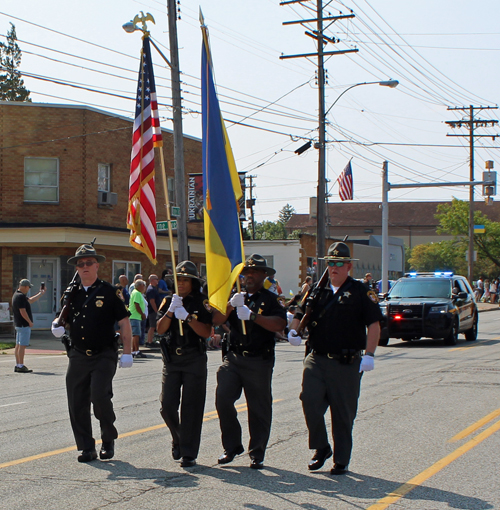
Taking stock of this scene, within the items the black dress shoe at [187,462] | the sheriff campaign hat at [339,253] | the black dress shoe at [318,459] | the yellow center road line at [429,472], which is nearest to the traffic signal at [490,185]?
the yellow center road line at [429,472]

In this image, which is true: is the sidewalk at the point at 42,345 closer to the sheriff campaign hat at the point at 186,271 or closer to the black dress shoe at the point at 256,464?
the sheriff campaign hat at the point at 186,271

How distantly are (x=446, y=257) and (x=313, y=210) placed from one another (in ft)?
52.6

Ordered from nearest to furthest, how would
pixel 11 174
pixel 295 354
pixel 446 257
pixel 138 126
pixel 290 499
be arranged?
pixel 290 499 < pixel 138 126 < pixel 295 354 < pixel 11 174 < pixel 446 257

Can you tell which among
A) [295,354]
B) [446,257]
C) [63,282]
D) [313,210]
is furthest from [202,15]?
Answer: [446,257]

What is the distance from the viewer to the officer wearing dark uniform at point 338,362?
6281 millimetres

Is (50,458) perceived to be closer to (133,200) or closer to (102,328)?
(102,328)

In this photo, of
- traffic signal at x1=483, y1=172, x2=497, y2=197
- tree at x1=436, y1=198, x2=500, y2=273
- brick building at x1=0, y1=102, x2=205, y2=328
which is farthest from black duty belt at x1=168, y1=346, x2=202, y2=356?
tree at x1=436, y1=198, x2=500, y2=273

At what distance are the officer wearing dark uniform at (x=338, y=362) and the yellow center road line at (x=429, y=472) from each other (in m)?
0.59

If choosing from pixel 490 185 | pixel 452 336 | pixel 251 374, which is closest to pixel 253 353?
pixel 251 374

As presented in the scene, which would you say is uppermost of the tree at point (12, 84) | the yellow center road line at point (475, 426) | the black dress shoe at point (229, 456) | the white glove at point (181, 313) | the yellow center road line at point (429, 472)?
the tree at point (12, 84)

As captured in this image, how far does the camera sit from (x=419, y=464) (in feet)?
21.8

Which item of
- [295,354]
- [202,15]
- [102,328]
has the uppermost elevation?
[202,15]

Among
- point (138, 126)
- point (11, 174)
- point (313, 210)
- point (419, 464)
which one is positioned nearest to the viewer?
point (419, 464)

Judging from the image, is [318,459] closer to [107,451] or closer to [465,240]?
[107,451]
